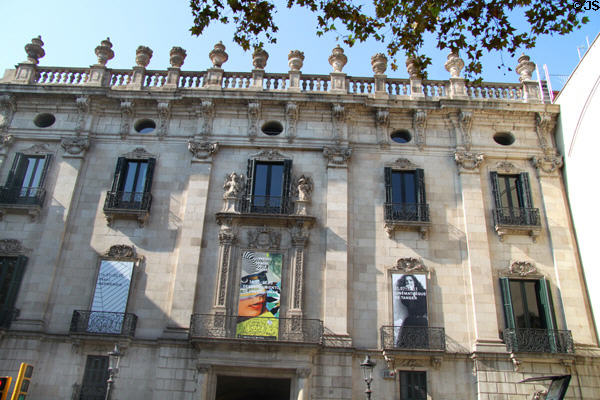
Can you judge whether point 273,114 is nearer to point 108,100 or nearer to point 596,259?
point 108,100

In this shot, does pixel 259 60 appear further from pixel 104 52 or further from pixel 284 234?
pixel 284 234

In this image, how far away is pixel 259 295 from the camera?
61.4 feet

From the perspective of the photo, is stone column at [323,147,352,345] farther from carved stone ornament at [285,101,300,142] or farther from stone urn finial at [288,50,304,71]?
stone urn finial at [288,50,304,71]

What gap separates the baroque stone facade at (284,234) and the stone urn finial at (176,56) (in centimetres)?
17

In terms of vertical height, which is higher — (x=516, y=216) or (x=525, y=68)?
(x=525, y=68)

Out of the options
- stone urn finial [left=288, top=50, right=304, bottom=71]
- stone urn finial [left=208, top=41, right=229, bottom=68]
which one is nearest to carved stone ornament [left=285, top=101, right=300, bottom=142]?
stone urn finial [left=288, top=50, right=304, bottom=71]

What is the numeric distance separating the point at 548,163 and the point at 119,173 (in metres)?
17.0

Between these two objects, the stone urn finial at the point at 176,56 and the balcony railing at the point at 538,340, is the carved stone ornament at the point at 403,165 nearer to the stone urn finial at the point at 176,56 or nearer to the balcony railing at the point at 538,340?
the balcony railing at the point at 538,340

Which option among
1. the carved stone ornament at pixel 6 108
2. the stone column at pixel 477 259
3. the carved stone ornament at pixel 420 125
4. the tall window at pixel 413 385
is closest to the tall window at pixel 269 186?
the carved stone ornament at pixel 420 125

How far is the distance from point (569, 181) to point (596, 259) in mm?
3450

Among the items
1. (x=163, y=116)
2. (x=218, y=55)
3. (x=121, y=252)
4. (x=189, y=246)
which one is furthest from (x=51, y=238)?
(x=218, y=55)

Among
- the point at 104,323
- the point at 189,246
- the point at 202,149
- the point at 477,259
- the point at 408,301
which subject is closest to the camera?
the point at 104,323

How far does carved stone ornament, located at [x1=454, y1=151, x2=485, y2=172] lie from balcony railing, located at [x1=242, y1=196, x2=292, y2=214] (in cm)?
696

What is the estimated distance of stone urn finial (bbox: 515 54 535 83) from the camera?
2262cm
